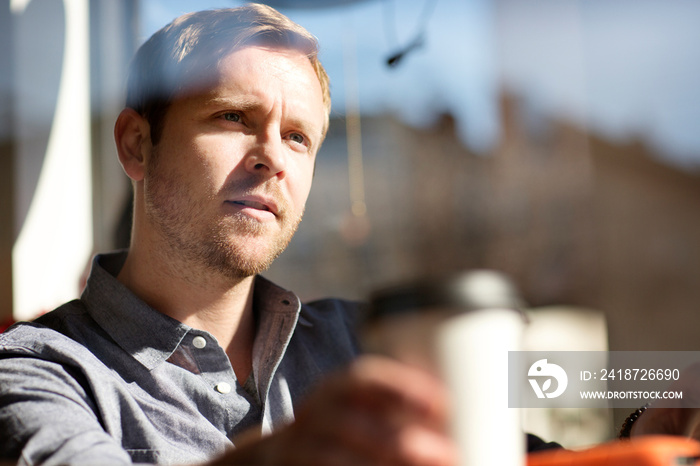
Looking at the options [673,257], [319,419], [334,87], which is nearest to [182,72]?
[334,87]

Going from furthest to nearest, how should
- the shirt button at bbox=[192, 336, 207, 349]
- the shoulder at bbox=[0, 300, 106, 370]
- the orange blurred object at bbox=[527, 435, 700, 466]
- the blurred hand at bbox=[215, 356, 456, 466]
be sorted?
1. the shirt button at bbox=[192, 336, 207, 349]
2. the shoulder at bbox=[0, 300, 106, 370]
3. the orange blurred object at bbox=[527, 435, 700, 466]
4. the blurred hand at bbox=[215, 356, 456, 466]

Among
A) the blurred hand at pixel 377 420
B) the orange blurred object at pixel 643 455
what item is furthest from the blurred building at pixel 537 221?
the blurred hand at pixel 377 420

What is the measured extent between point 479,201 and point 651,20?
5.95 meters

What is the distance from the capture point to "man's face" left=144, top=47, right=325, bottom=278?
75cm

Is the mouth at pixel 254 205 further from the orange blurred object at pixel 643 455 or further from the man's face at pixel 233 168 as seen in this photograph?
the orange blurred object at pixel 643 455

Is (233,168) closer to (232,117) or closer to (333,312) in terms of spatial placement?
(232,117)

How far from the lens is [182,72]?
0.83 meters

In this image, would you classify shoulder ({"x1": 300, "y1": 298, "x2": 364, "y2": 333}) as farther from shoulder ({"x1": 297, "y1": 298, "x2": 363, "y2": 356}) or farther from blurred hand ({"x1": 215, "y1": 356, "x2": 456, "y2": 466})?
blurred hand ({"x1": 215, "y1": 356, "x2": 456, "y2": 466})

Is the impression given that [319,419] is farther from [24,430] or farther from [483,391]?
[24,430]

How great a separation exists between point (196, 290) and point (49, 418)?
0.97ft

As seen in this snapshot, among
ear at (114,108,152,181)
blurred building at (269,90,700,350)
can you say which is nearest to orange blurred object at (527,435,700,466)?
ear at (114,108,152,181)

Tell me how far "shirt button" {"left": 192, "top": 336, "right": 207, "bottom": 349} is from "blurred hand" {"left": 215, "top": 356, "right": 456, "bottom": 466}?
0.47 meters

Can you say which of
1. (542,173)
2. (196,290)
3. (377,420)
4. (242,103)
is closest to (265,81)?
(242,103)

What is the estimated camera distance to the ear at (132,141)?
0.86 metres
